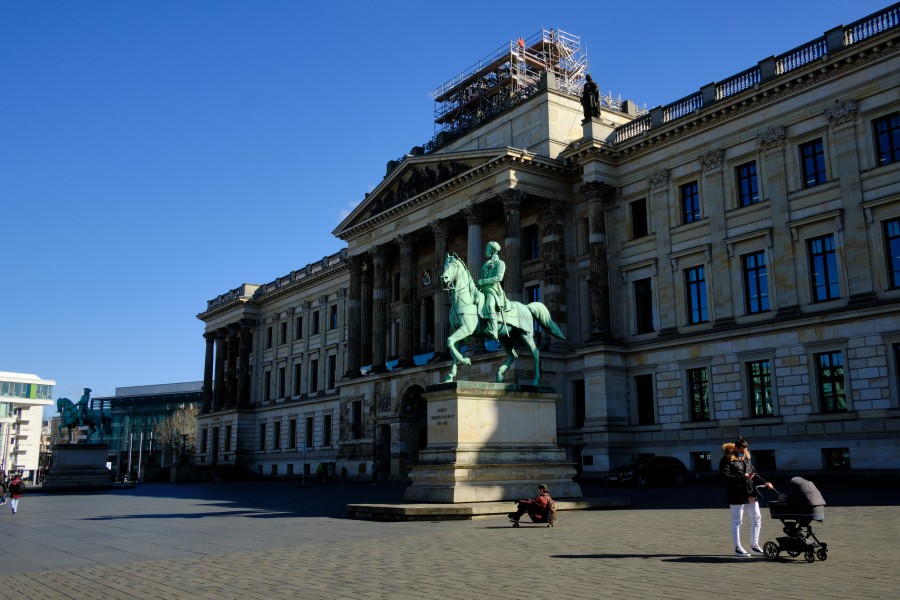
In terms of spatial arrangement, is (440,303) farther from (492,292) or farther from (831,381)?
(492,292)

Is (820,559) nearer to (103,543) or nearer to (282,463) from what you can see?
(103,543)

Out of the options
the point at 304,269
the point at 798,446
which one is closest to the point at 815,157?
the point at 798,446

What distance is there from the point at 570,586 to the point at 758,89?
34743mm

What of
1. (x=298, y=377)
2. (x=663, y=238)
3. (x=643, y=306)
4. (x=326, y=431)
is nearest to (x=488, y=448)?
(x=643, y=306)

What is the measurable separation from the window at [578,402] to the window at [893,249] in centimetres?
1734

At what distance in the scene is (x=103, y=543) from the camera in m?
17.5

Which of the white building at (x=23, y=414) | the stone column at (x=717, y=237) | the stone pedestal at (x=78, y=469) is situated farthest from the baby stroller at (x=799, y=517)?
the white building at (x=23, y=414)

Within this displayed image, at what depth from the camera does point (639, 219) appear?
1820 inches

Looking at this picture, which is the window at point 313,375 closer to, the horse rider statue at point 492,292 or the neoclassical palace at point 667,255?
the neoclassical palace at point 667,255

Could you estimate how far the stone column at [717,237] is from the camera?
40469 millimetres

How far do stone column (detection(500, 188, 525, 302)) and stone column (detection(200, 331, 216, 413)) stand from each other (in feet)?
188

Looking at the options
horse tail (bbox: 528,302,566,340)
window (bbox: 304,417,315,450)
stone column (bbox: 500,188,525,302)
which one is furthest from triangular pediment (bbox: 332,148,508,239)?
window (bbox: 304,417,315,450)

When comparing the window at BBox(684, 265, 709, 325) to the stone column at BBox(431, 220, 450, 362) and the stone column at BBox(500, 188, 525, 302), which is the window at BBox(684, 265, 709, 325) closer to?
the stone column at BBox(500, 188, 525, 302)

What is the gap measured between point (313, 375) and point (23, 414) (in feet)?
294
